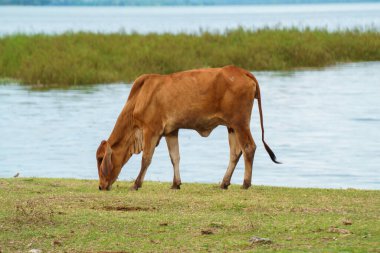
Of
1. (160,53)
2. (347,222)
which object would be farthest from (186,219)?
(160,53)

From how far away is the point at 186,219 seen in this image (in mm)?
9617

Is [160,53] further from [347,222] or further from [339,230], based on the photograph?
[339,230]

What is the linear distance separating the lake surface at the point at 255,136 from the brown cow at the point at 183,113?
2.99 m

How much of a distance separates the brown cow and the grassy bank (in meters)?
20.3

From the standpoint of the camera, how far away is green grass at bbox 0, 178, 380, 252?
27.8 ft

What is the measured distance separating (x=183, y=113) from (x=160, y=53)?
73.3 ft

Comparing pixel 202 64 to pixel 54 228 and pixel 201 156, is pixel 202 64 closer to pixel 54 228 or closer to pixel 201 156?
pixel 201 156

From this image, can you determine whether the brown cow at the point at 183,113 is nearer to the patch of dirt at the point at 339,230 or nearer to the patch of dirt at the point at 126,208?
the patch of dirt at the point at 126,208

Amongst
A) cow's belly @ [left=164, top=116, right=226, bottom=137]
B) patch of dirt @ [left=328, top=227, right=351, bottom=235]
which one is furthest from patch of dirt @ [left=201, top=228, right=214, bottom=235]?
cow's belly @ [left=164, top=116, right=226, bottom=137]

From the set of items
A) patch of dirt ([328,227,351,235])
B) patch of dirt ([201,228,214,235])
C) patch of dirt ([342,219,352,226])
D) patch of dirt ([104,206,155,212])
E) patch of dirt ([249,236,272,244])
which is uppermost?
patch of dirt ([249,236,272,244])

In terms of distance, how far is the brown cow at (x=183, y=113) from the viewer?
12055mm

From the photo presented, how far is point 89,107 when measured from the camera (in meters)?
26.8

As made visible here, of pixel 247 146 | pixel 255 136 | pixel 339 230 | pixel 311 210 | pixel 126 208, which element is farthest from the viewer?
pixel 255 136

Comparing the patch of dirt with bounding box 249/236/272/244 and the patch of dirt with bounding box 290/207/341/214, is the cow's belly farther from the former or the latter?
the patch of dirt with bounding box 249/236/272/244
